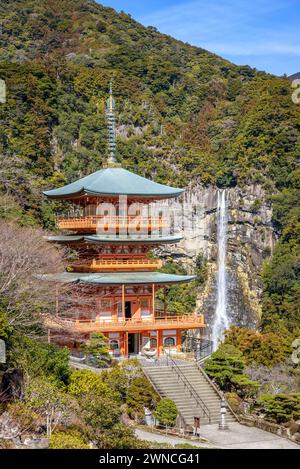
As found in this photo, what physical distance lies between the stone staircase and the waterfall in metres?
32.4

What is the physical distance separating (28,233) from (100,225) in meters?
2.48

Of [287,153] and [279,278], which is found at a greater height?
[287,153]

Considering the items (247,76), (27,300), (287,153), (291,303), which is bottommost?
(291,303)

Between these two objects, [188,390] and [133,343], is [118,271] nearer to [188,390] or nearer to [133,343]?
[133,343]

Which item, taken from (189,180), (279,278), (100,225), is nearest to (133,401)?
(100,225)

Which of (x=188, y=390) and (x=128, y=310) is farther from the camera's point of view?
(x=128, y=310)

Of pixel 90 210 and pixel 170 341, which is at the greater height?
pixel 90 210

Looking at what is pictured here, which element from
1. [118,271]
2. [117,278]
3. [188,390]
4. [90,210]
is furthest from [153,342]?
[90,210]

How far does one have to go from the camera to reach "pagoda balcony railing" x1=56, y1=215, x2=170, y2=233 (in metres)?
27.8

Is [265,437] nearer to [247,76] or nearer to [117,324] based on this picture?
[117,324]

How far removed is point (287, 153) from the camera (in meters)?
63.8

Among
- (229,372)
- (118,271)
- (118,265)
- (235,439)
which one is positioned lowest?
(235,439)

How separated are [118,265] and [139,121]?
43155mm

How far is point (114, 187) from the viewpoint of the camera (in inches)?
1101
